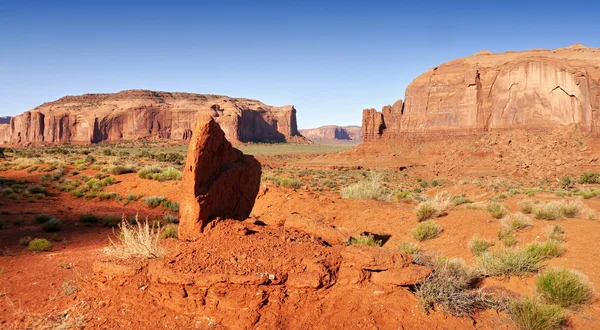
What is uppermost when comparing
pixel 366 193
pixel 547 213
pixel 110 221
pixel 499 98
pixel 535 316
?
pixel 499 98

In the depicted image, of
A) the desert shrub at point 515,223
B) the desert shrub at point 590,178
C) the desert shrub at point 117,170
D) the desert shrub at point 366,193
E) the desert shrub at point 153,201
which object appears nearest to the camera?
the desert shrub at point 515,223

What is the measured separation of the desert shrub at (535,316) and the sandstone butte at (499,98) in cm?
→ 5179

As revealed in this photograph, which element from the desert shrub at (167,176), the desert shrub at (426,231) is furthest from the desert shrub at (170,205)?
the desert shrub at (426,231)

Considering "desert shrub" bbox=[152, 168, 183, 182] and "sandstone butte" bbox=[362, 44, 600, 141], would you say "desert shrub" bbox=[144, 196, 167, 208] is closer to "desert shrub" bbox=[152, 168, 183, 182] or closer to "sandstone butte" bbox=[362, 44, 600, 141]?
"desert shrub" bbox=[152, 168, 183, 182]

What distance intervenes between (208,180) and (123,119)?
4237 inches

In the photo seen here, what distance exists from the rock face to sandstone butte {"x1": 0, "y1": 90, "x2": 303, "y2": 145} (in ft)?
286

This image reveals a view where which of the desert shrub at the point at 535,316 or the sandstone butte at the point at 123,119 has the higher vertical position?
the sandstone butte at the point at 123,119

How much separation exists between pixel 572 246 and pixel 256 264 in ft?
23.3

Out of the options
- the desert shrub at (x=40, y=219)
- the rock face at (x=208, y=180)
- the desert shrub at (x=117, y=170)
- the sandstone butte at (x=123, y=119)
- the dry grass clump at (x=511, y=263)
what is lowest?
the desert shrub at (x=40, y=219)

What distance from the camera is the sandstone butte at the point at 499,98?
46.9 meters

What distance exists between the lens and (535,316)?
437 cm

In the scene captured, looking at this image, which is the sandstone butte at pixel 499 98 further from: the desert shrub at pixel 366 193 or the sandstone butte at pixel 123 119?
the sandstone butte at pixel 123 119

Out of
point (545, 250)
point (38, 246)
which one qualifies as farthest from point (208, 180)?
point (545, 250)

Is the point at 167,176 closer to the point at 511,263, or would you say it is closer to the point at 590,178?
the point at 511,263
